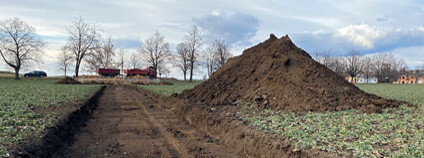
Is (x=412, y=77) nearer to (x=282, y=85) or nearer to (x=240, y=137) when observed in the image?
(x=282, y=85)

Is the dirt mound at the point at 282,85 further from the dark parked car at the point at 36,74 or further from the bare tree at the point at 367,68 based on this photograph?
the bare tree at the point at 367,68

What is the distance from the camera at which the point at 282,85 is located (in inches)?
507

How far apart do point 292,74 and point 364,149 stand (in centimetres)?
821

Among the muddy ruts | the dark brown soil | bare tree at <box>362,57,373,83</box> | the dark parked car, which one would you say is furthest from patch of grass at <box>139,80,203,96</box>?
bare tree at <box>362,57,373,83</box>

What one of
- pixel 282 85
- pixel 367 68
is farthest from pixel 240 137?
pixel 367 68

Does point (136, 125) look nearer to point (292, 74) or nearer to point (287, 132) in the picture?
point (287, 132)

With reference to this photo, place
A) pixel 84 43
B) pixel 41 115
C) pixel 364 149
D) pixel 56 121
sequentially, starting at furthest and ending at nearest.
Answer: pixel 84 43 < pixel 41 115 < pixel 56 121 < pixel 364 149

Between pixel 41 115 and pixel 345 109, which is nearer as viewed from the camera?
pixel 41 115

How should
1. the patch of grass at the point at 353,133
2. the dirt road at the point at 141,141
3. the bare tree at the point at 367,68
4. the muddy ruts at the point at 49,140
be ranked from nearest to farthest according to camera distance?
the patch of grass at the point at 353,133 < the muddy ruts at the point at 49,140 < the dirt road at the point at 141,141 < the bare tree at the point at 367,68

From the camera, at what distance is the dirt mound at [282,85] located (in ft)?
36.9

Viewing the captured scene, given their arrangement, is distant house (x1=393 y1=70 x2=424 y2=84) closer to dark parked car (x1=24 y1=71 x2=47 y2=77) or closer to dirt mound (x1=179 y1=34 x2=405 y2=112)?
dark parked car (x1=24 y1=71 x2=47 y2=77)

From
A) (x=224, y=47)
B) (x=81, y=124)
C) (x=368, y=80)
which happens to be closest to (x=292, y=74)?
(x=81, y=124)

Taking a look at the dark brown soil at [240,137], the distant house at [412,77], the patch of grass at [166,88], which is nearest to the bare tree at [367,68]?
the distant house at [412,77]

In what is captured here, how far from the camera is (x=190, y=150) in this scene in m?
6.95
